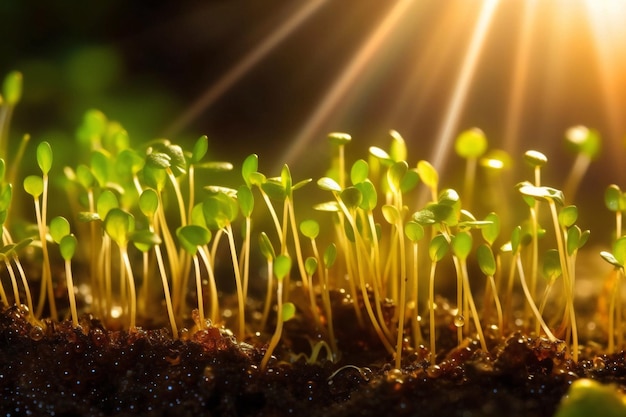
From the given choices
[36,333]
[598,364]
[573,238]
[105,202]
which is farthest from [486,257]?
[36,333]

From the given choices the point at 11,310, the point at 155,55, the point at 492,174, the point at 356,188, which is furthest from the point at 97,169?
the point at 492,174

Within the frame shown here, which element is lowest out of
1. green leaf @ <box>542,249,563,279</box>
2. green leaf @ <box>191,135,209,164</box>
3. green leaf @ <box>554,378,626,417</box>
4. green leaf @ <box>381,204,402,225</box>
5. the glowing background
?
green leaf @ <box>554,378,626,417</box>

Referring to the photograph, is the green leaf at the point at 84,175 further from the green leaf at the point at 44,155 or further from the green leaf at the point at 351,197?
the green leaf at the point at 351,197

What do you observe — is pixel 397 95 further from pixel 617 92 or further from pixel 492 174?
pixel 617 92

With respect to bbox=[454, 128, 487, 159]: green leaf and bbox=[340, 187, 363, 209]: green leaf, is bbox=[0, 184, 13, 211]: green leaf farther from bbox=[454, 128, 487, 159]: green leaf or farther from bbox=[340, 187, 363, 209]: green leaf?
bbox=[454, 128, 487, 159]: green leaf

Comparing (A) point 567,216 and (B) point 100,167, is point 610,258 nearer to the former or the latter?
(A) point 567,216

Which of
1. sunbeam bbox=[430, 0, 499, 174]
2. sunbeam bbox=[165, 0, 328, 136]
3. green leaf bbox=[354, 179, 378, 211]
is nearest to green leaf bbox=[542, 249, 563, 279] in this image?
green leaf bbox=[354, 179, 378, 211]
